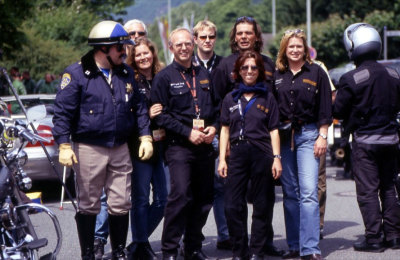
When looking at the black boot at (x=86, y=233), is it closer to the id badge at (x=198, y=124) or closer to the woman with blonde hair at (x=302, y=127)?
the id badge at (x=198, y=124)

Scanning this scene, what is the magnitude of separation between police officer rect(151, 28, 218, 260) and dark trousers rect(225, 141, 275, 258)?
10.4 inches

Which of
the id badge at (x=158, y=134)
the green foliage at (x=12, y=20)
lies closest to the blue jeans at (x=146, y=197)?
the id badge at (x=158, y=134)

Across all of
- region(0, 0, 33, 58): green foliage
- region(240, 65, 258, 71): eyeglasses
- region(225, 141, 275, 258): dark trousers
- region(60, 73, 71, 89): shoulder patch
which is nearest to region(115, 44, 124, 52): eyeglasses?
region(60, 73, 71, 89): shoulder patch

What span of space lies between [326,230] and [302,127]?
211cm

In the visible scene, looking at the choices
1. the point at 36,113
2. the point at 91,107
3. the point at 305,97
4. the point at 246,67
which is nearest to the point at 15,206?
the point at 36,113

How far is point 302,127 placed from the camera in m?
8.11

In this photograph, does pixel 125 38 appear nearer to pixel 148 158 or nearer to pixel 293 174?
pixel 148 158

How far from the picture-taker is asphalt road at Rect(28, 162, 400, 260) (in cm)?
829

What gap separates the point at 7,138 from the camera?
6508mm

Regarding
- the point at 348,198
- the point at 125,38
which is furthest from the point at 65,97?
the point at 348,198

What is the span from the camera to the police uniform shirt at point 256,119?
7691 mm

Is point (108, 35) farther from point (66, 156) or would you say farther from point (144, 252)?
point (144, 252)

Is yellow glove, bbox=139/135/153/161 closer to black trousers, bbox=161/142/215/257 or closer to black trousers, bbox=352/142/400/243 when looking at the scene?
black trousers, bbox=161/142/215/257

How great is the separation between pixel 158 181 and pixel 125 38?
59.1 inches
